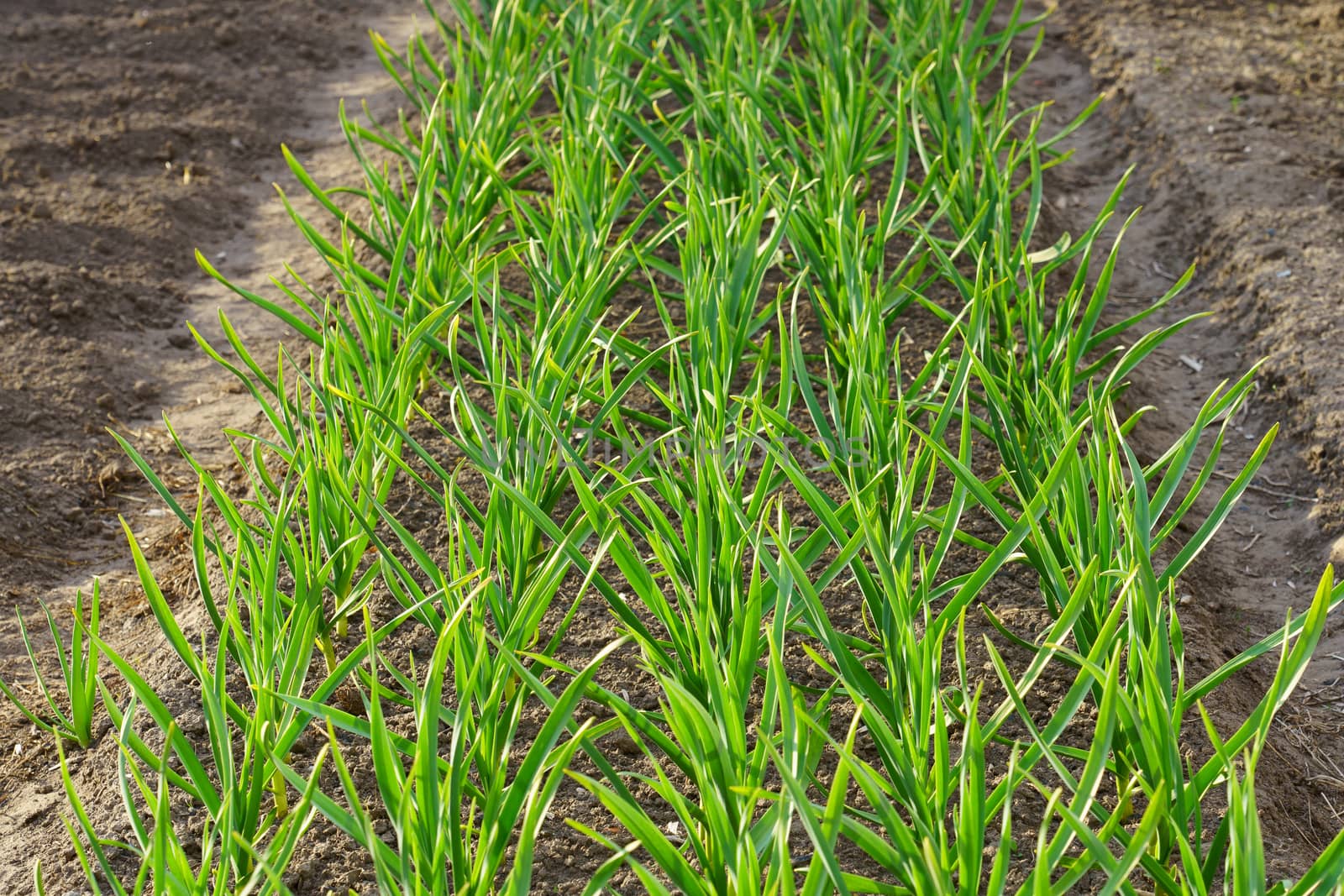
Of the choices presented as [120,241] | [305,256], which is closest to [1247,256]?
[305,256]

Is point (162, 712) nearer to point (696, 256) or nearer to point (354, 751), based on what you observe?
point (354, 751)

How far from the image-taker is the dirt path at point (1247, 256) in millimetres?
1914

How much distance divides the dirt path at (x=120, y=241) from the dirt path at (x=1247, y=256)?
1.69m

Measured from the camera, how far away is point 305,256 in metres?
3.33

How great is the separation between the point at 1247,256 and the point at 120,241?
110 inches

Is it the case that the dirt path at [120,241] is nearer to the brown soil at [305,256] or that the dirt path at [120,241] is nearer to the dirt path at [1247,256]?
the brown soil at [305,256]

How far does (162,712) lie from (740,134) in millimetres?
1611

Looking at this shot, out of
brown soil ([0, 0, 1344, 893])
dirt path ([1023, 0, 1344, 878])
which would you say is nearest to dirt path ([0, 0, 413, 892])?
brown soil ([0, 0, 1344, 893])

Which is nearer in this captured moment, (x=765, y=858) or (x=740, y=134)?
(x=765, y=858)

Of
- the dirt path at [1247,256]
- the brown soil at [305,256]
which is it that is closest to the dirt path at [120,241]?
the brown soil at [305,256]

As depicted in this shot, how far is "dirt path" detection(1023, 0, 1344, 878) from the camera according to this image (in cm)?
191

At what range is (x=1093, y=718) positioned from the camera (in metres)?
1.70

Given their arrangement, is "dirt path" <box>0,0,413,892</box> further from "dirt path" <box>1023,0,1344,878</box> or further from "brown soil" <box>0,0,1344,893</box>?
"dirt path" <box>1023,0,1344,878</box>

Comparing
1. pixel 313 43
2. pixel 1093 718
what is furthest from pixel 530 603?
pixel 313 43
